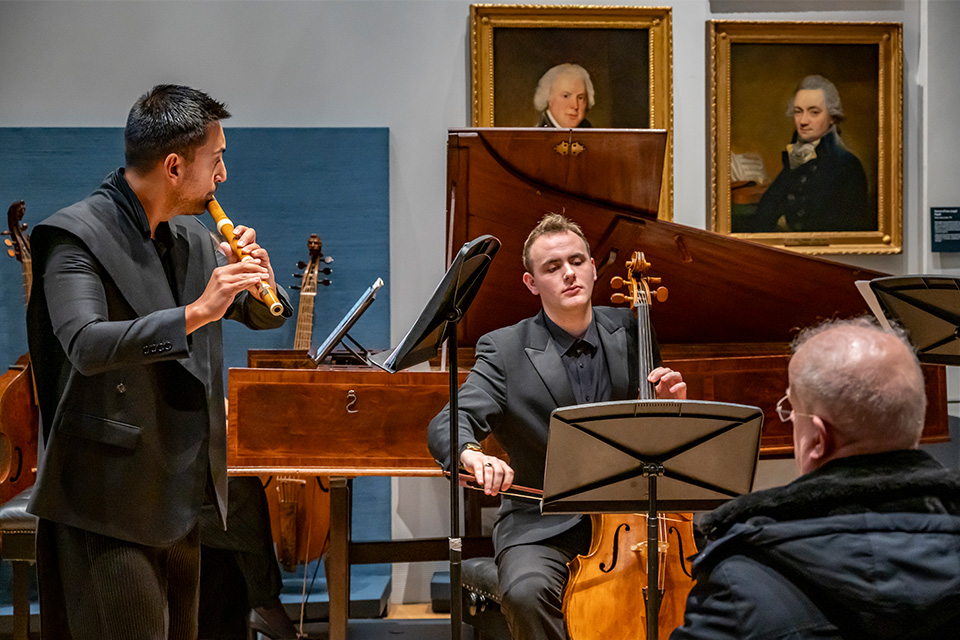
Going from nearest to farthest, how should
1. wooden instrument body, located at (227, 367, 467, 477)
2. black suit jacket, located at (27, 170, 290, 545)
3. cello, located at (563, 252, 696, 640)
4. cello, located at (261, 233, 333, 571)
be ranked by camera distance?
black suit jacket, located at (27, 170, 290, 545)
cello, located at (563, 252, 696, 640)
wooden instrument body, located at (227, 367, 467, 477)
cello, located at (261, 233, 333, 571)

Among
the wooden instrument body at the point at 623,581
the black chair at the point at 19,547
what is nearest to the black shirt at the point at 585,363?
the wooden instrument body at the point at 623,581

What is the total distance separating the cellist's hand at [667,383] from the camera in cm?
254

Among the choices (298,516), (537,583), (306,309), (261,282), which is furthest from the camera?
(306,309)

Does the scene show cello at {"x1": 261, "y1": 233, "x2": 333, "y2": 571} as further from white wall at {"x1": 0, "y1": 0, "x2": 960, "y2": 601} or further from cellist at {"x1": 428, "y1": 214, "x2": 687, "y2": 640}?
cellist at {"x1": 428, "y1": 214, "x2": 687, "y2": 640}

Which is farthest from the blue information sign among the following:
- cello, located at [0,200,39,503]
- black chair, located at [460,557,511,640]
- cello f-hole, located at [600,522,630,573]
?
cello, located at [0,200,39,503]

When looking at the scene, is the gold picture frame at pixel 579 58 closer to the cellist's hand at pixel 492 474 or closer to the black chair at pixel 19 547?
the cellist's hand at pixel 492 474

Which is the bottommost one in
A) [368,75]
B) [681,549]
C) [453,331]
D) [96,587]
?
[681,549]

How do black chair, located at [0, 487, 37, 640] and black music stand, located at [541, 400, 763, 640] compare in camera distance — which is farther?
black chair, located at [0, 487, 37, 640]

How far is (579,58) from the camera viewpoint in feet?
14.1

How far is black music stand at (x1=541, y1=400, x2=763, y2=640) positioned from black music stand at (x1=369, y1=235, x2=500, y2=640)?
0.28 metres

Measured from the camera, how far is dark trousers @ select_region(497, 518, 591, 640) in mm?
2449

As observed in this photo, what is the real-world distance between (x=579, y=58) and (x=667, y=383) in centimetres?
223

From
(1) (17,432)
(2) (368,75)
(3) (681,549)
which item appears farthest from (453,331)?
(2) (368,75)

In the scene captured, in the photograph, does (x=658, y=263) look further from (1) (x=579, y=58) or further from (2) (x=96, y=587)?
(2) (x=96, y=587)
